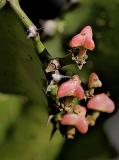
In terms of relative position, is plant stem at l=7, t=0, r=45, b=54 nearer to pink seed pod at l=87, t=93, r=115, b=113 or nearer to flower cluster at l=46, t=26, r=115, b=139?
flower cluster at l=46, t=26, r=115, b=139

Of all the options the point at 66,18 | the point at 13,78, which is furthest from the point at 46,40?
the point at 13,78

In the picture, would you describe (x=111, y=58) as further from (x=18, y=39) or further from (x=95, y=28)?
(x=18, y=39)

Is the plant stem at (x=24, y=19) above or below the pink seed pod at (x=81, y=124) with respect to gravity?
above

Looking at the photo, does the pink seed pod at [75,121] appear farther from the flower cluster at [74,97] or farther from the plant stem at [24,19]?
the plant stem at [24,19]

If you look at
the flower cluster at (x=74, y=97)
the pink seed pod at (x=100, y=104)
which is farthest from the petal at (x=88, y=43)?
the pink seed pod at (x=100, y=104)

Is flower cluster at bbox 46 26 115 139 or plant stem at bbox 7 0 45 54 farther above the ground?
plant stem at bbox 7 0 45 54

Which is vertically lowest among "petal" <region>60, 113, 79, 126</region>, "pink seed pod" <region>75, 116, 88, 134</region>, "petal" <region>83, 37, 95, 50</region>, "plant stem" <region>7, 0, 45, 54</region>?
"pink seed pod" <region>75, 116, 88, 134</region>

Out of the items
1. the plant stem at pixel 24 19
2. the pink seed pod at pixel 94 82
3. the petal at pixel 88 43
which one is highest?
the plant stem at pixel 24 19

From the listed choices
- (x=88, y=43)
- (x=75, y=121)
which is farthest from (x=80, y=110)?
(x=88, y=43)

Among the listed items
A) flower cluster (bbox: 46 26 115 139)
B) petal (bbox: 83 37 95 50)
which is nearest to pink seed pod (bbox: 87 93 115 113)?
flower cluster (bbox: 46 26 115 139)
